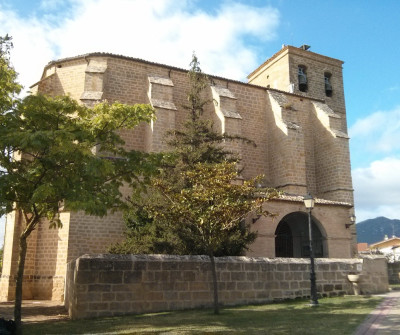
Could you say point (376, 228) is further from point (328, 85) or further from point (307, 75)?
point (307, 75)

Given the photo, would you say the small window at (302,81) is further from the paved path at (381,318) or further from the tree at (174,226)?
the paved path at (381,318)

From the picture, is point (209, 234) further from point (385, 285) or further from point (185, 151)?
point (385, 285)

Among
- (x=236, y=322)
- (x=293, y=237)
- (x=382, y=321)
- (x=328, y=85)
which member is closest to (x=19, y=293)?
(x=236, y=322)

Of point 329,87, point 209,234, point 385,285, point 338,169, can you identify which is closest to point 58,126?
point 209,234

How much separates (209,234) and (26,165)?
14.0 feet

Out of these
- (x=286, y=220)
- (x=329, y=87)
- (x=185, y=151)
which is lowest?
(x=286, y=220)

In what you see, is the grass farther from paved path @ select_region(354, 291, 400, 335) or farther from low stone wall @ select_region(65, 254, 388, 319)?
low stone wall @ select_region(65, 254, 388, 319)

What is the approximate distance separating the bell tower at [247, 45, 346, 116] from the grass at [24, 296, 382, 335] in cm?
2265

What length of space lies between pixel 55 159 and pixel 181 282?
4166 mm

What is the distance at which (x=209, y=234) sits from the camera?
9312 mm

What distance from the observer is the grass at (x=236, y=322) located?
673 centimetres

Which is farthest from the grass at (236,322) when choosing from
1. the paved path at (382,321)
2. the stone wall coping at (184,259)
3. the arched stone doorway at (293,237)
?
the arched stone doorway at (293,237)

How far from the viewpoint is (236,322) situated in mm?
7504

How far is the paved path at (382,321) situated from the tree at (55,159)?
194 inches
